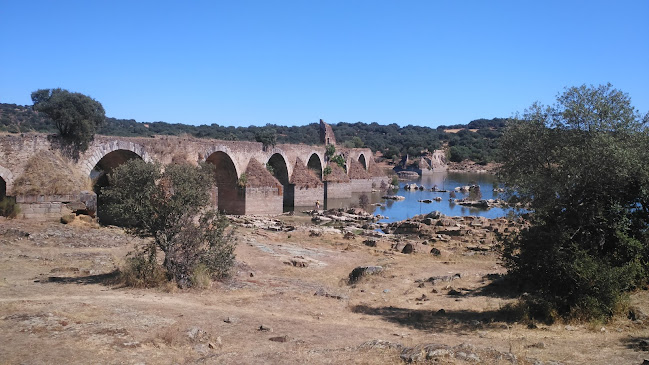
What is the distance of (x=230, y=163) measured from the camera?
3222cm

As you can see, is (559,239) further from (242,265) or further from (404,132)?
(404,132)

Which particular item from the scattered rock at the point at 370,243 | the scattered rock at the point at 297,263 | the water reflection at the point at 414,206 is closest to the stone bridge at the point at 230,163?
the water reflection at the point at 414,206

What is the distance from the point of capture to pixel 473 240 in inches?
896

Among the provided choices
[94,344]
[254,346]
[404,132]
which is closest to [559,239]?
[254,346]

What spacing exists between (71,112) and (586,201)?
57.0ft

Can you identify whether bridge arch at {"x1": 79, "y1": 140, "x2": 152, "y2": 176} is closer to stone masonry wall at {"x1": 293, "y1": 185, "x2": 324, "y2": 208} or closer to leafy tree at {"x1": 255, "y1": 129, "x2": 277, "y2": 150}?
leafy tree at {"x1": 255, "y1": 129, "x2": 277, "y2": 150}

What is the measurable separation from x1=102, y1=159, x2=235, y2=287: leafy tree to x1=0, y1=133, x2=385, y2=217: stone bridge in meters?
0.88

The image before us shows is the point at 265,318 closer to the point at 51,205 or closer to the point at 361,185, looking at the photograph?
the point at 51,205

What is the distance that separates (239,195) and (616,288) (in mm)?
27031

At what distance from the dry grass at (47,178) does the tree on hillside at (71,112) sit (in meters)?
1.04

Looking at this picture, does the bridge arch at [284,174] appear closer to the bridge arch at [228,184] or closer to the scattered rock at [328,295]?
the bridge arch at [228,184]

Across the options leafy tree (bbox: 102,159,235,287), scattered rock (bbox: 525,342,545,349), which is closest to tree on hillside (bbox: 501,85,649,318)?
scattered rock (bbox: 525,342,545,349)

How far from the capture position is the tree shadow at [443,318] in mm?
8284

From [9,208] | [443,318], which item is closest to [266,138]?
[9,208]
